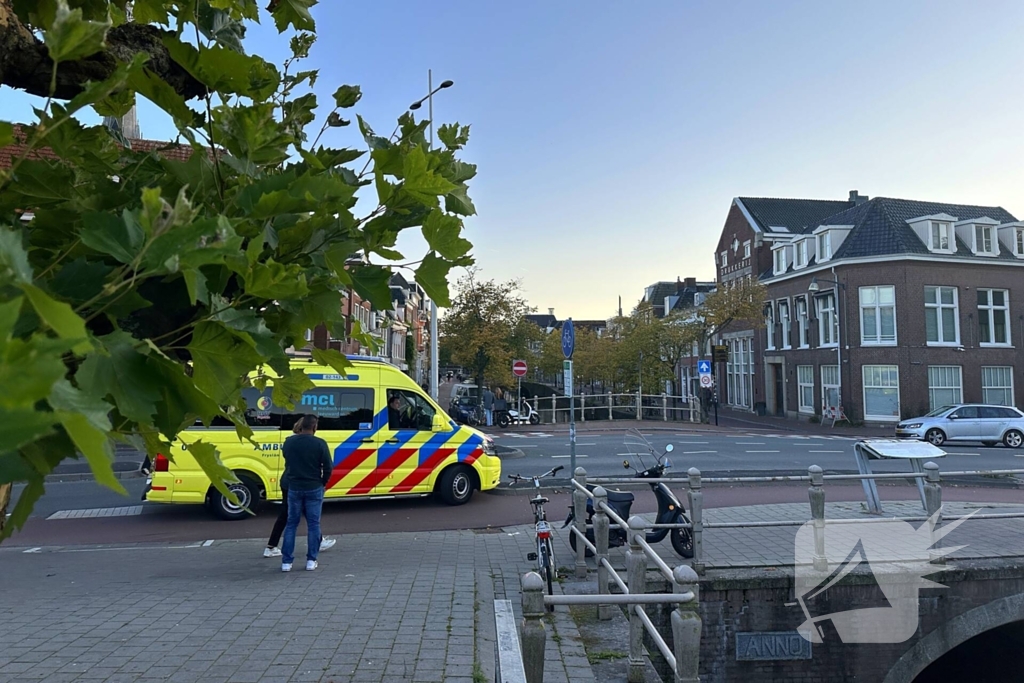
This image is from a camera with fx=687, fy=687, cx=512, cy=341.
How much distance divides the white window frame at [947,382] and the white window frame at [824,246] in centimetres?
735

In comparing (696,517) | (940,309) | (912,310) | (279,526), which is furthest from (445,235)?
(940,309)

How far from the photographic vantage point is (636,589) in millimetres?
5180

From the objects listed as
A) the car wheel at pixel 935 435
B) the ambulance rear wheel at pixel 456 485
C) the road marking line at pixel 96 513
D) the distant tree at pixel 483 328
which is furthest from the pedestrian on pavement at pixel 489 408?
the road marking line at pixel 96 513

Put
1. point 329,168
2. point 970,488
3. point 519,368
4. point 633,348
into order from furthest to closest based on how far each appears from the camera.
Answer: point 633,348, point 519,368, point 970,488, point 329,168

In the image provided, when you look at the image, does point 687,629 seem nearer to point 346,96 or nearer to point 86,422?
point 346,96

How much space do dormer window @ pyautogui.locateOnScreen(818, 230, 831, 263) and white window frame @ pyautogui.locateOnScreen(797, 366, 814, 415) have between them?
19.2 ft

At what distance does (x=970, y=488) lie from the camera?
13.7 m

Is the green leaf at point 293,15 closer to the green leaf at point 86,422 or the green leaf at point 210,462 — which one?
the green leaf at point 210,462

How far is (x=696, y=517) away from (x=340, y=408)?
6.10m

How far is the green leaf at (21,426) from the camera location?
2.85ft

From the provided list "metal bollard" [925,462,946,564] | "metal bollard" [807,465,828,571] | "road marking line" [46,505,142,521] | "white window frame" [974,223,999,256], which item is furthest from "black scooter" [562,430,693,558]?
"white window frame" [974,223,999,256]

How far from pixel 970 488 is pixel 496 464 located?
9684 millimetres

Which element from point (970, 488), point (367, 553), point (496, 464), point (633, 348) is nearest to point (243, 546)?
point (367, 553)

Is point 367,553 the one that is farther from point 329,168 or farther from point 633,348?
point 633,348
